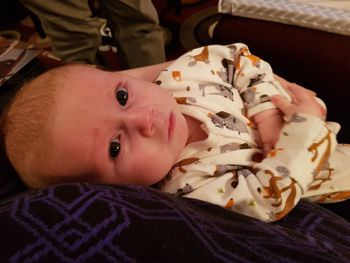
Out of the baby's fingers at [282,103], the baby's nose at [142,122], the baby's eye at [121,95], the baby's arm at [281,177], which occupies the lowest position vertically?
the baby's arm at [281,177]

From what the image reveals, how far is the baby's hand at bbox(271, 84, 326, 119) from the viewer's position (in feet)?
2.98

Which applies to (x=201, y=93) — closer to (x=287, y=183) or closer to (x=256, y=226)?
(x=287, y=183)

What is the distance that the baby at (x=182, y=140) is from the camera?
2.56 ft

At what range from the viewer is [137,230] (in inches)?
19.9

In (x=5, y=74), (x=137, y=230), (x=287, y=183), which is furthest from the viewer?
(x=5, y=74)

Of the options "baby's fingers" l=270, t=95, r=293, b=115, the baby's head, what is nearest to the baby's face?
the baby's head

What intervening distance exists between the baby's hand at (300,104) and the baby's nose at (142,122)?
12.9 inches

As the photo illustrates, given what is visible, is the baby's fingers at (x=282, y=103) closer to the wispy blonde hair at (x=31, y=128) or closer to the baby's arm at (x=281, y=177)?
the baby's arm at (x=281, y=177)

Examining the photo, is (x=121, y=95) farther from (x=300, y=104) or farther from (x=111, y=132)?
(x=300, y=104)

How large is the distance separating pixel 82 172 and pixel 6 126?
0.20 meters

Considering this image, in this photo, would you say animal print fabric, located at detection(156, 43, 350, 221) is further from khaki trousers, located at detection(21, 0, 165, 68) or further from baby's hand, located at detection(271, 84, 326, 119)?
khaki trousers, located at detection(21, 0, 165, 68)

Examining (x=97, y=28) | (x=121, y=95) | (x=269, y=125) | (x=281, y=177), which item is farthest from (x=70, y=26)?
(x=281, y=177)

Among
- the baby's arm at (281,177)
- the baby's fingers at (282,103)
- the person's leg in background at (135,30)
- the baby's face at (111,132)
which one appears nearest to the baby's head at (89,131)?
the baby's face at (111,132)

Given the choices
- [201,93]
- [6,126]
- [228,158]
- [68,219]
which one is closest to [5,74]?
[6,126]
